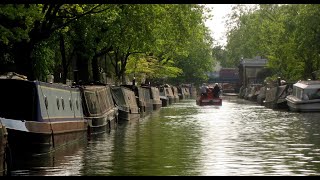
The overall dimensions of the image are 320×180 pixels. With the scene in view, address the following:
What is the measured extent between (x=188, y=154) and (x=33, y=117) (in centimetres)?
528

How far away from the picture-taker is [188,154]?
2458cm

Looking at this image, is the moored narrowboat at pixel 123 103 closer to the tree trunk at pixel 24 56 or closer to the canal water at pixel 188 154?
the canal water at pixel 188 154

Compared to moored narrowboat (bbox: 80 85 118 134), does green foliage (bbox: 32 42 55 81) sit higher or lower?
higher

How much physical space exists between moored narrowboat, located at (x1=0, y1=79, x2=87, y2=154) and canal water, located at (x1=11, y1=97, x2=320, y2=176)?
1.48ft

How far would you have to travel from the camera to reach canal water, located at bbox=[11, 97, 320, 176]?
20.0 meters

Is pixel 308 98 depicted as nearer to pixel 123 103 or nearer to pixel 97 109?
pixel 123 103

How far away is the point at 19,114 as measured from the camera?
2352cm

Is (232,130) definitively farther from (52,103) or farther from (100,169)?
(100,169)

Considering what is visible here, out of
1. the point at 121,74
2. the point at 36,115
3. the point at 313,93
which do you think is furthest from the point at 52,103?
the point at 121,74

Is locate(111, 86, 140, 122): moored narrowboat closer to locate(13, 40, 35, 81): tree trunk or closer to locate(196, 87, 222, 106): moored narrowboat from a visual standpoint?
locate(13, 40, 35, 81): tree trunk

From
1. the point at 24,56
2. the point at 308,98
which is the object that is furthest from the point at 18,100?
the point at 308,98

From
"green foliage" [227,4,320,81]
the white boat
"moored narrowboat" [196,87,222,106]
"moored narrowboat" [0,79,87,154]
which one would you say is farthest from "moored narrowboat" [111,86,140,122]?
"moored narrowboat" [196,87,222,106]

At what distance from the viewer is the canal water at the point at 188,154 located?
65.6ft
